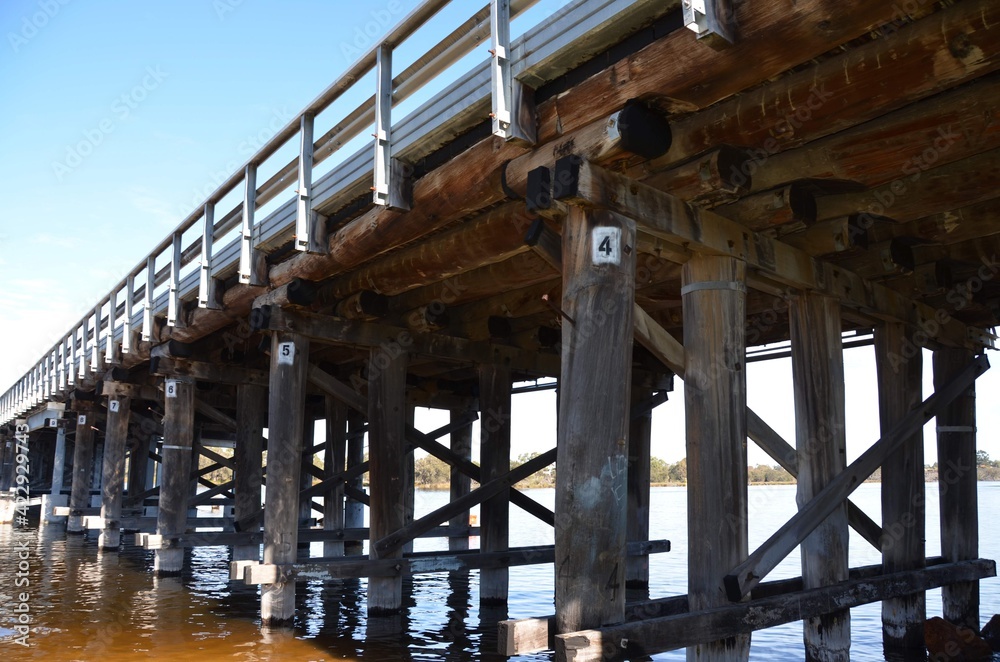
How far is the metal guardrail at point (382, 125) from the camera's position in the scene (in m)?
4.70

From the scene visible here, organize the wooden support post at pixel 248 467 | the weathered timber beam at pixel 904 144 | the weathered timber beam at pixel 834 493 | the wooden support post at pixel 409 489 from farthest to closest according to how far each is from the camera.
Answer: the wooden support post at pixel 409 489, the wooden support post at pixel 248 467, the weathered timber beam at pixel 834 493, the weathered timber beam at pixel 904 144

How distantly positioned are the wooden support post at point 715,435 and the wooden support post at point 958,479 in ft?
12.9

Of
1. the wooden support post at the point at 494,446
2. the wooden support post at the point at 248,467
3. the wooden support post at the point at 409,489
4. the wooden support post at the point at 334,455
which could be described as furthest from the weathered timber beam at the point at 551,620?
the wooden support post at the point at 334,455

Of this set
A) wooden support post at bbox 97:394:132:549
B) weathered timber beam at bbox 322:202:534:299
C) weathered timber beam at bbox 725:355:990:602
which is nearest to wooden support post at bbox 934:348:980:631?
weathered timber beam at bbox 725:355:990:602

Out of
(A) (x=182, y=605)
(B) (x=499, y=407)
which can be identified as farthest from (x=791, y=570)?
(A) (x=182, y=605)

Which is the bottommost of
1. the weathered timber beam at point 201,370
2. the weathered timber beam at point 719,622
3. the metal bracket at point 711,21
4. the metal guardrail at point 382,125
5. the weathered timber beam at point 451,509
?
the weathered timber beam at point 719,622

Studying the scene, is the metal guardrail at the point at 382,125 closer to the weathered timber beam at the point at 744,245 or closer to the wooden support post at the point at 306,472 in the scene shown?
the weathered timber beam at the point at 744,245

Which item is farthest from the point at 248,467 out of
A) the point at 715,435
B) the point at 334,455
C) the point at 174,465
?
the point at 715,435

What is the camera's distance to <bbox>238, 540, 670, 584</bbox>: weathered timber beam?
27.2ft

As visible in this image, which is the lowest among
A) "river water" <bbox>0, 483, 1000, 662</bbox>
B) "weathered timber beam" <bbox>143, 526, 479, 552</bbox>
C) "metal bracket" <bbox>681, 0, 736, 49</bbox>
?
"river water" <bbox>0, 483, 1000, 662</bbox>

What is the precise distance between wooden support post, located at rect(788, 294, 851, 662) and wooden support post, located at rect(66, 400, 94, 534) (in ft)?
56.0

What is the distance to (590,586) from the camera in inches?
171

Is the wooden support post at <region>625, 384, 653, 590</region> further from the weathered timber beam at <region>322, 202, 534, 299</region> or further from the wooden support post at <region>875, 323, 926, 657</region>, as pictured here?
the weathered timber beam at <region>322, 202, 534, 299</region>

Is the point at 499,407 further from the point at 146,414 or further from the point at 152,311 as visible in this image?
the point at 146,414
